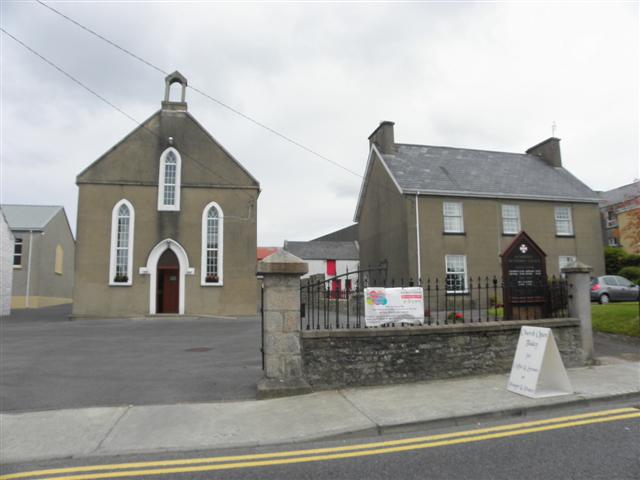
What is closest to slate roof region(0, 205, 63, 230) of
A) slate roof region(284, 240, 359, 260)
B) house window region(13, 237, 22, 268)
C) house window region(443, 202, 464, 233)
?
house window region(13, 237, 22, 268)

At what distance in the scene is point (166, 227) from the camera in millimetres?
23328

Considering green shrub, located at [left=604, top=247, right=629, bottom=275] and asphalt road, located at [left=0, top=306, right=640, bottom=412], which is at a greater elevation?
green shrub, located at [left=604, top=247, right=629, bottom=275]

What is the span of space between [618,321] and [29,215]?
40380 mm

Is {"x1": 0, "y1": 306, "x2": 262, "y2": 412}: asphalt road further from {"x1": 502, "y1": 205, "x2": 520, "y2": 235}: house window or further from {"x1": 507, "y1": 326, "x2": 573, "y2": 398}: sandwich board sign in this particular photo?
{"x1": 502, "y1": 205, "x2": 520, "y2": 235}: house window

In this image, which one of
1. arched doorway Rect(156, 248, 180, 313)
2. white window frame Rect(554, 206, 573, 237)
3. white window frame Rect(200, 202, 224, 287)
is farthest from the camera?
white window frame Rect(554, 206, 573, 237)

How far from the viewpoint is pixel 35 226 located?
114ft

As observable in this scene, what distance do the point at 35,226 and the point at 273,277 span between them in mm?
34296

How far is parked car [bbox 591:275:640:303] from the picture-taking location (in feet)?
69.5

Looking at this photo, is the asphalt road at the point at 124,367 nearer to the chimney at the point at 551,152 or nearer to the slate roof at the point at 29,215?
the slate roof at the point at 29,215

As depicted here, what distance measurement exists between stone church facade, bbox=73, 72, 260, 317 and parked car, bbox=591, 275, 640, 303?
660 inches

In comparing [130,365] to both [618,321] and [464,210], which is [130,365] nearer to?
[618,321]

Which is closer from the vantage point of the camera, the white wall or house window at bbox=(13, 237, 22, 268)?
the white wall

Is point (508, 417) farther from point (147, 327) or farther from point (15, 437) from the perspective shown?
point (147, 327)

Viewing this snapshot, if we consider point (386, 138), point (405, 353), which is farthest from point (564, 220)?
point (405, 353)
